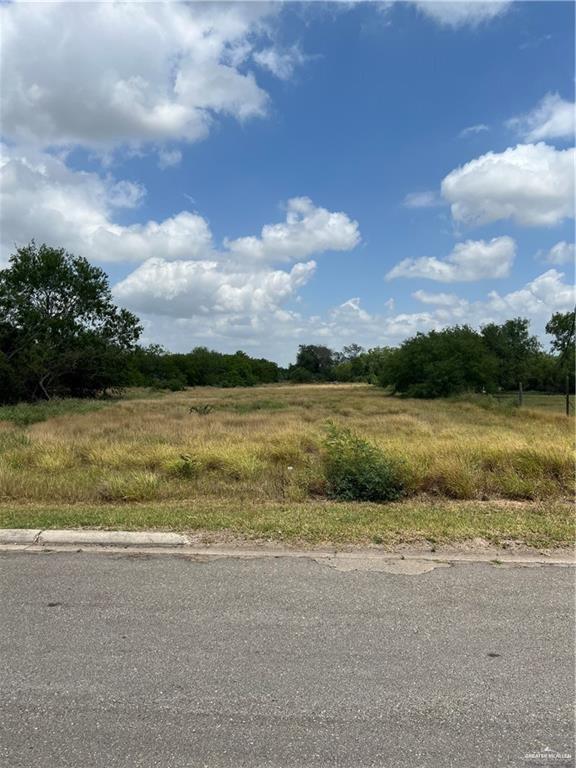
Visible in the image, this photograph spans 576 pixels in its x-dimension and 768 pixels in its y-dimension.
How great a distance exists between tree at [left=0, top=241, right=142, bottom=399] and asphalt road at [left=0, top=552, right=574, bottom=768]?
43650 millimetres

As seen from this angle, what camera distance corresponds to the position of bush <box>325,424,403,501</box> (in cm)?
750

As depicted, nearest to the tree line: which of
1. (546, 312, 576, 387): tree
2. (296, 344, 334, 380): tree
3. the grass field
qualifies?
(546, 312, 576, 387): tree

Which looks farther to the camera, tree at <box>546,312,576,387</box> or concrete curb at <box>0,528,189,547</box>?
tree at <box>546,312,576,387</box>

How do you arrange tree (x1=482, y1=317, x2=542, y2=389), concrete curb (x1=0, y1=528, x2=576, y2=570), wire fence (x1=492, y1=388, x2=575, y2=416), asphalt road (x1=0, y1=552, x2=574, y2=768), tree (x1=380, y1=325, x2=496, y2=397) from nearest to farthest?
1. asphalt road (x1=0, y1=552, x2=574, y2=768)
2. concrete curb (x1=0, y1=528, x2=576, y2=570)
3. wire fence (x1=492, y1=388, x2=575, y2=416)
4. tree (x1=380, y1=325, x2=496, y2=397)
5. tree (x1=482, y1=317, x2=542, y2=389)

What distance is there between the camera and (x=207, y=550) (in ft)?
16.6

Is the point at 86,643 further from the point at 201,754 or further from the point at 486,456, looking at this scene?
the point at 486,456

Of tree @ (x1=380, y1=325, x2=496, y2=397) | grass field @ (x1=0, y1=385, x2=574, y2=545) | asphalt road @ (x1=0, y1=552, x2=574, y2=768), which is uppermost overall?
tree @ (x1=380, y1=325, x2=496, y2=397)

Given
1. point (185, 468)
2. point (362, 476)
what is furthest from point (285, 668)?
point (185, 468)

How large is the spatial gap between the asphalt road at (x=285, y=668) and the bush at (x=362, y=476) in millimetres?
3011

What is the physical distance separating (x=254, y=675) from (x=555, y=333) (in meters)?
45.8

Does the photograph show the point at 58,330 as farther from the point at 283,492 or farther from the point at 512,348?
the point at 512,348

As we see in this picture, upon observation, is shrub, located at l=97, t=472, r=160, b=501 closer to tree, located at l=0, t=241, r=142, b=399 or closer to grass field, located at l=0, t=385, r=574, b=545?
grass field, located at l=0, t=385, r=574, b=545

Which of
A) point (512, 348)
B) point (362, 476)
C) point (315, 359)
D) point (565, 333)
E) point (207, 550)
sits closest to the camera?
point (207, 550)

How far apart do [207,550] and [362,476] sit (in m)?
3.22
